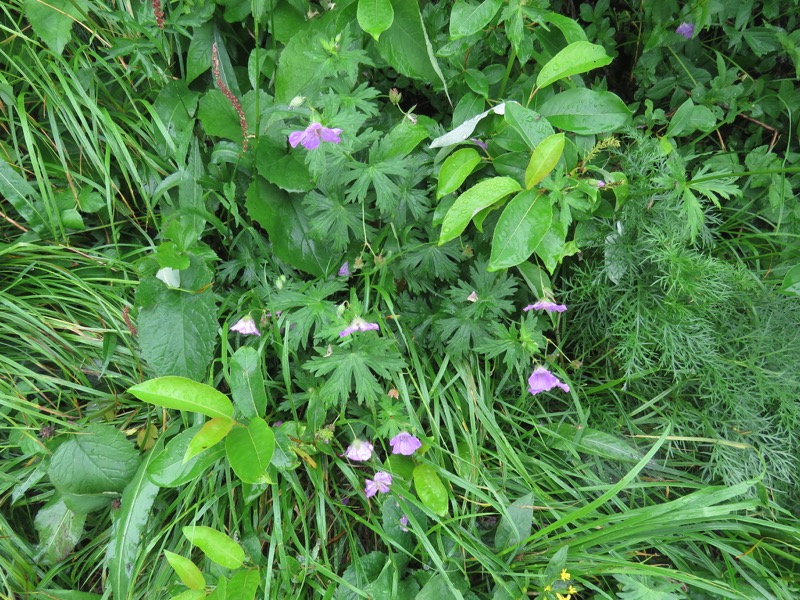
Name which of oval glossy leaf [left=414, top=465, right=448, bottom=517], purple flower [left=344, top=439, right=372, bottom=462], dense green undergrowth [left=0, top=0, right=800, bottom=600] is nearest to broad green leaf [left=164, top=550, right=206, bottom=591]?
dense green undergrowth [left=0, top=0, right=800, bottom=600]

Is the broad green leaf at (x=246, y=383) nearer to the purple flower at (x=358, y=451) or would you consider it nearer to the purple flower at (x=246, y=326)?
the purple flower at (x=246, y=326)

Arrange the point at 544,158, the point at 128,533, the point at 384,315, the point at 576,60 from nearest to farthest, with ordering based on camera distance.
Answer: the point at 544,158
the point at 576,60
the point at 128,533
the point at 384,315

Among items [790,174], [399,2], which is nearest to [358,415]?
[399,2]

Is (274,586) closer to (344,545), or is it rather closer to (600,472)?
(344,545)

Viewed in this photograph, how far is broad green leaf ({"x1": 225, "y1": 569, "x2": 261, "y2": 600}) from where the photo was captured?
1258mm

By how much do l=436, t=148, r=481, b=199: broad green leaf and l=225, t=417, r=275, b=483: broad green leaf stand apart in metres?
0.65

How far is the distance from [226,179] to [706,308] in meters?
1.35

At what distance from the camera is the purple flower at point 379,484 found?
1.39 m

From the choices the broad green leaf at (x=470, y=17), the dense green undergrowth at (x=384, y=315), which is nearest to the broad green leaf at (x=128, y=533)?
the dense green undergrowth at (x=384, y=315)

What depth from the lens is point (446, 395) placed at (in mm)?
1602

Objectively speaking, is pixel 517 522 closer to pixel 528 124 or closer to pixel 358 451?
pixel 358 451

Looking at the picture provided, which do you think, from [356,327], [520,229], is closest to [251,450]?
[356,327]

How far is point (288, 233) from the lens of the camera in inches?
63.4

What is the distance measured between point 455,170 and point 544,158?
23cm
